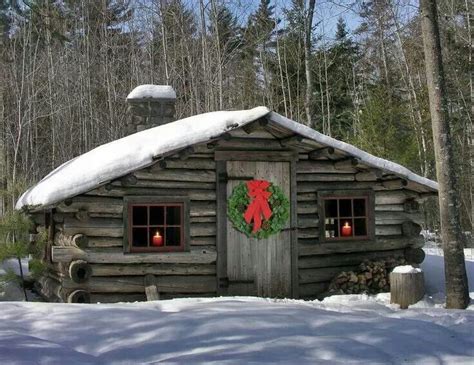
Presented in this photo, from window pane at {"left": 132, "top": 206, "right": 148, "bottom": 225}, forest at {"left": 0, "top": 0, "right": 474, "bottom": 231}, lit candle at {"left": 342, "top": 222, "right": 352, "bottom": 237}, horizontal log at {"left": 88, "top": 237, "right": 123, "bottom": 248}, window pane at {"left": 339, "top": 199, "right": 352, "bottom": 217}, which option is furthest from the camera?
forest at {"left": 0, "top": 0, "right": 474, "bottom": 231}

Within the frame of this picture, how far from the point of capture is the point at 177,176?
410 inches

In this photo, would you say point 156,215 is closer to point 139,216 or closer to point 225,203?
point 139,216

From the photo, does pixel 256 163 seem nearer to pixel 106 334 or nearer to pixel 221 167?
pixel 221 167

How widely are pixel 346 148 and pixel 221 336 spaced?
6139 mm

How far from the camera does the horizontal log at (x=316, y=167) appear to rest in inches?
445

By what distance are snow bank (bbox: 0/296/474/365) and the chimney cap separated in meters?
Result: 7.98

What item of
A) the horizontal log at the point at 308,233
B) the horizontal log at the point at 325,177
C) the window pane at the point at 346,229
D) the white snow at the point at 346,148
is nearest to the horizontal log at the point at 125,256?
the horizontal log at the point at 308,233

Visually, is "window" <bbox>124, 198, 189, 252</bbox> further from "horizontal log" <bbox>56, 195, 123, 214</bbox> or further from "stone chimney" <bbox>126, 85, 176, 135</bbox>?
"stone chimney" <bbox>126, 85, 176, 135</bbox>

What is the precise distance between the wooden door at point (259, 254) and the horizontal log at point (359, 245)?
47 centimetres

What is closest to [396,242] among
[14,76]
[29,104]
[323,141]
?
[323,141]

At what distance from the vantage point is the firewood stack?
11117 millimetres

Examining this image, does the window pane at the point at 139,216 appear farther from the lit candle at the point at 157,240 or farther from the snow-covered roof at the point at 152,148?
the snow-covered roof at the point at 152,148

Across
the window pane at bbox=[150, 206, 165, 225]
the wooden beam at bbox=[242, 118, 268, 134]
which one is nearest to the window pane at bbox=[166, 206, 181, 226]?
the window pane at bbox=[150, 206, 165, 225]

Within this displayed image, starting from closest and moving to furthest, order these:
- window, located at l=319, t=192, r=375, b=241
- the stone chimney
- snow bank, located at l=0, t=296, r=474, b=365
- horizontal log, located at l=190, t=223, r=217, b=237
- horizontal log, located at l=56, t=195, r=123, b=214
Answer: snow bank, located at l=0, t=296, r=474, b=365 < horizontal log, located at l=56, t=195, r=123, b=214 < horizontal log, located at l=190, t=223, r=217, b=237 < window, located at l=319, t=192, r=375, b=241 < the stone chimney
